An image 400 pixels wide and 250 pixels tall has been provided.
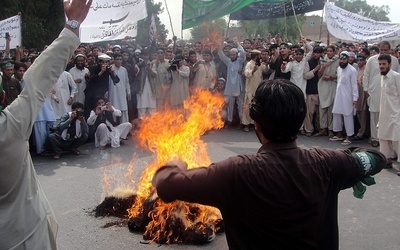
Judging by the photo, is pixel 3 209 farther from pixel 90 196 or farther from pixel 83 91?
pixel 83 91

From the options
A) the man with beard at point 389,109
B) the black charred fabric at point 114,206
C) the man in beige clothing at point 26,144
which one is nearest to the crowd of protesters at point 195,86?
the man with beard at point 389,109

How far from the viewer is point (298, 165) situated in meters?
1.76

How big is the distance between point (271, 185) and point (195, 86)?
31.6 feet

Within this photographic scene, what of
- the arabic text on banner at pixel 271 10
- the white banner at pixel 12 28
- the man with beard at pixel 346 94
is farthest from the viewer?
the arabic text on banner at pixel 271 10

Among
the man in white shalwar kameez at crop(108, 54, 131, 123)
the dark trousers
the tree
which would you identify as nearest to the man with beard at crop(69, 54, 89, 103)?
the man in white shalwar kameez at crop(108, 54, 131, 123)

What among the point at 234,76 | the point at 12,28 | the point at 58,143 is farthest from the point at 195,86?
the point at 12,28

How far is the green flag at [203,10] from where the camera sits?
11.1m

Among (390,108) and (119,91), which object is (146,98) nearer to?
(119,91)

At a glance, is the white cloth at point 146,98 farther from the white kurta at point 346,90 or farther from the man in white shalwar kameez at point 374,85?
the man in white shalwar kameez at point 374,85

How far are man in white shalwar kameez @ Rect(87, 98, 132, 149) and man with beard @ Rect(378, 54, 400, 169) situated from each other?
558cm

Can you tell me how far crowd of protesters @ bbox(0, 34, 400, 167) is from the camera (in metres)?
8.84

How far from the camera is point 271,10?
14.0 metres

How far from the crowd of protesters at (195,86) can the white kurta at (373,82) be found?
0.07ft

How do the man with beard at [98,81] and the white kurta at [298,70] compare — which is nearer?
A: the man with beard at [98,81]
